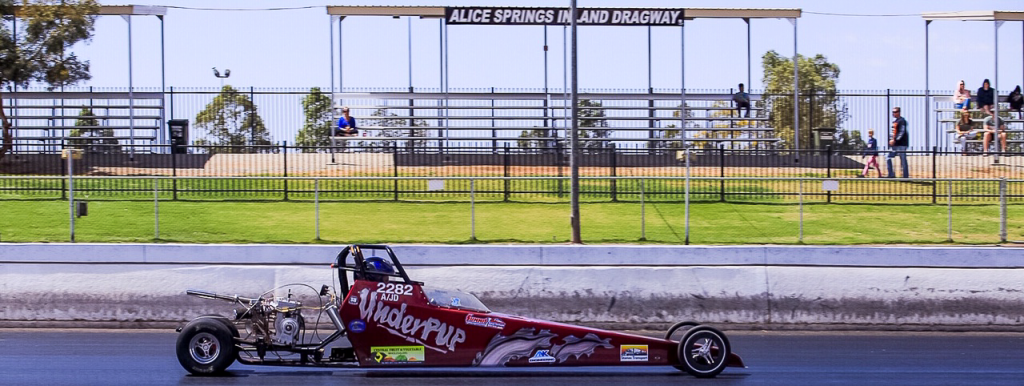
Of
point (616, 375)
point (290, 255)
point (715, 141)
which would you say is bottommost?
point (616, 375)

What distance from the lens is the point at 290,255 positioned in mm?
14539

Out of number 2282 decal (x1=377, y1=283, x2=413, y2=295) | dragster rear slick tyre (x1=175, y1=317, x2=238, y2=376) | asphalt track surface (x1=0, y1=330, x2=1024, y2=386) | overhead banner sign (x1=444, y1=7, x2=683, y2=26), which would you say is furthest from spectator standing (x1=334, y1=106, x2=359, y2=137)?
number 2282 decal (x1=377, y1=283, x2=413, y2=295)

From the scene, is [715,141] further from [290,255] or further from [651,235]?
[290,255]

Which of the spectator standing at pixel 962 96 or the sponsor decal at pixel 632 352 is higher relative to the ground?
the spectator standing at pixel 962 96

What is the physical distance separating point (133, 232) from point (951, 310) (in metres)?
12.5

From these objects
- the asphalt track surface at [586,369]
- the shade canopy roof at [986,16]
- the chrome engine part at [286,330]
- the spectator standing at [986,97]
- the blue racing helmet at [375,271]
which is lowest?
the asphalt track surface at [586,369]

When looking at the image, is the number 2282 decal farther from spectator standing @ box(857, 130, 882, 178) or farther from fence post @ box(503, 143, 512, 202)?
spectator standing @ box(857, 130, 882, 178)

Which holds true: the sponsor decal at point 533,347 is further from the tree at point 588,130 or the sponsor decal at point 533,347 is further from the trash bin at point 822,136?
the trash bin at point 822,136

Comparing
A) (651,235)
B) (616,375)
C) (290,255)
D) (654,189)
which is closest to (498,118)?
(654,189)

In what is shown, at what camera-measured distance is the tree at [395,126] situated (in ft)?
95.8

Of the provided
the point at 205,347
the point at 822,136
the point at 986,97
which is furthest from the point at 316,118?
the point at 205,347

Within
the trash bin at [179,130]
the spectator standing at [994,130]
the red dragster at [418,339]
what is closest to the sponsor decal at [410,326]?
the red dragster at [418,339]

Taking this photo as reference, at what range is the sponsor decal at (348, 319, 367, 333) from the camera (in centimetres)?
1019

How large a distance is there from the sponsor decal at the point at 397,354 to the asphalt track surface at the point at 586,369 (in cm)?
21
